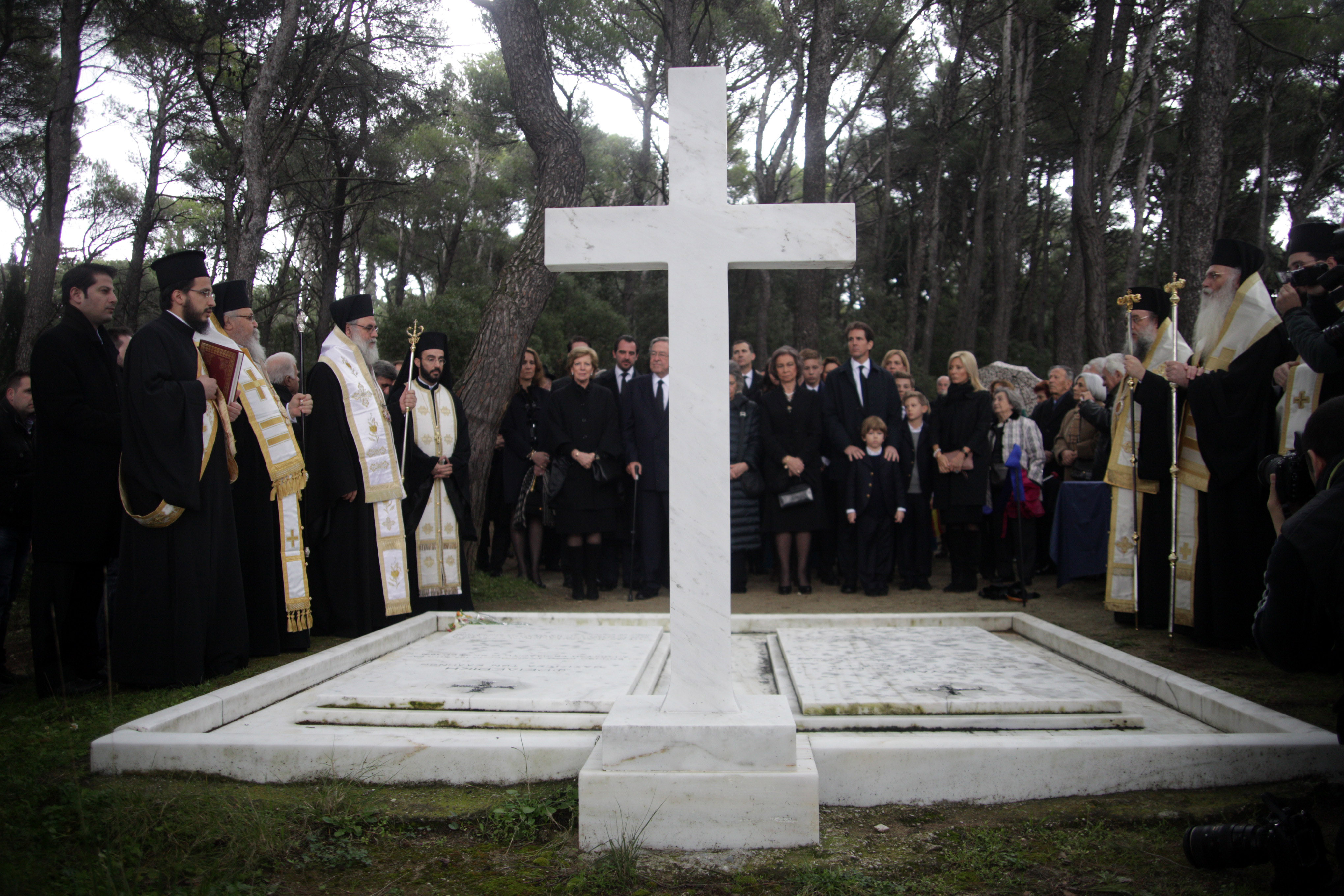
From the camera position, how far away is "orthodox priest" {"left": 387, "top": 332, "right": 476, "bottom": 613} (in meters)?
6.38

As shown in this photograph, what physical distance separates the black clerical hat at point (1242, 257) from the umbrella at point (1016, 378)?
957 centimetres

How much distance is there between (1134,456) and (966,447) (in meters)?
1.63

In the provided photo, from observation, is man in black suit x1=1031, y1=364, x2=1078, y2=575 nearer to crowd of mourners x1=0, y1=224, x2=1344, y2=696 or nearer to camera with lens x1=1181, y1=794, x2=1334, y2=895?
crowd of mourners x1=0, y1=224, x2=1344, y2=696

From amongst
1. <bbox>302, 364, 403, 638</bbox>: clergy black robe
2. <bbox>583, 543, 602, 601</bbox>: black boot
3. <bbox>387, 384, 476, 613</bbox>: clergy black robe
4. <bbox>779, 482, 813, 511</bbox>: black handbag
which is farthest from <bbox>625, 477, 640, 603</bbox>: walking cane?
<bbox>302, 364, 403, 638</bbox>: clergy black robe

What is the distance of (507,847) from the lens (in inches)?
103

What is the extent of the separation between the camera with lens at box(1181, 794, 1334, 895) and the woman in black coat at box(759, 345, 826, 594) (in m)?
5.22

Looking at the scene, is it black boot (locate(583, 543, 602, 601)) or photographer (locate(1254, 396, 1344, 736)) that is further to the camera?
black boot (locate(583, 543, 602, 601))

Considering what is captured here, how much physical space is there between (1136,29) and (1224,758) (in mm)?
19447

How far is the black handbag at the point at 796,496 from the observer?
24.5 feet

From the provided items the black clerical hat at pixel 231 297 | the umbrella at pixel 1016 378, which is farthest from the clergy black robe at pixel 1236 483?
the umbrella at pixel 1016 378

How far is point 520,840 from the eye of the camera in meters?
2.67

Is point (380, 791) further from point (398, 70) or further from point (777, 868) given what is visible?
point (398, 70)

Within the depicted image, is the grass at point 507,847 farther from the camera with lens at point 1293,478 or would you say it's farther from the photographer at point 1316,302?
the photographer at point 1316,302

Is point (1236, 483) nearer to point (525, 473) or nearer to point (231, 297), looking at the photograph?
point (525, 473)
